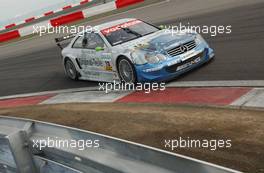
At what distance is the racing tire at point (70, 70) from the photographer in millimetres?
13086

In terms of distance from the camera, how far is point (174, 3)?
896 inches

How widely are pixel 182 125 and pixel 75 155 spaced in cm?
291

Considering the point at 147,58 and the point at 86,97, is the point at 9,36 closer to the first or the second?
the point at 86,97

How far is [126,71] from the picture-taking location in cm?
1072

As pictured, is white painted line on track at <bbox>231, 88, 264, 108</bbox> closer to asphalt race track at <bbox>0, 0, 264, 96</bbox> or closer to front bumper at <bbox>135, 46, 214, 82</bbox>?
asphalt race track at <bbox>0, 0, 264, 96</bbox>

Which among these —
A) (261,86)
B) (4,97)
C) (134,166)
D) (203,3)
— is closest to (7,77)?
(4,97)

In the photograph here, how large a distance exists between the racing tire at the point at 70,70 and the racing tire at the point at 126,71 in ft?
8.28

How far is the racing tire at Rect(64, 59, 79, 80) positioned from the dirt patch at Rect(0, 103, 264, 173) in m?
3.00

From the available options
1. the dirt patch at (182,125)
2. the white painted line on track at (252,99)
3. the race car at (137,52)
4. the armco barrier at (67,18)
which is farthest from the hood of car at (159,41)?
the armco barrier at (67,18)

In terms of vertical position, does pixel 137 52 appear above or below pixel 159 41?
below

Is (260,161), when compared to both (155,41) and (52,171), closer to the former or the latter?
(52,171)

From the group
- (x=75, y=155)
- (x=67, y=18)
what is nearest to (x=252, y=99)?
(x=75, y=155)

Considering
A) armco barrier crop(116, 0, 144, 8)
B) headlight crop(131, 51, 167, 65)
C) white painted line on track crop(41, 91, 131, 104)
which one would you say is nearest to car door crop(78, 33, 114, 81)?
white painted line on track crop(41, 91, 131, 104)

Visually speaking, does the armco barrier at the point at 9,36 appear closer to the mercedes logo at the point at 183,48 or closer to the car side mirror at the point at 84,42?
the car side mirror at the point at 84,42
